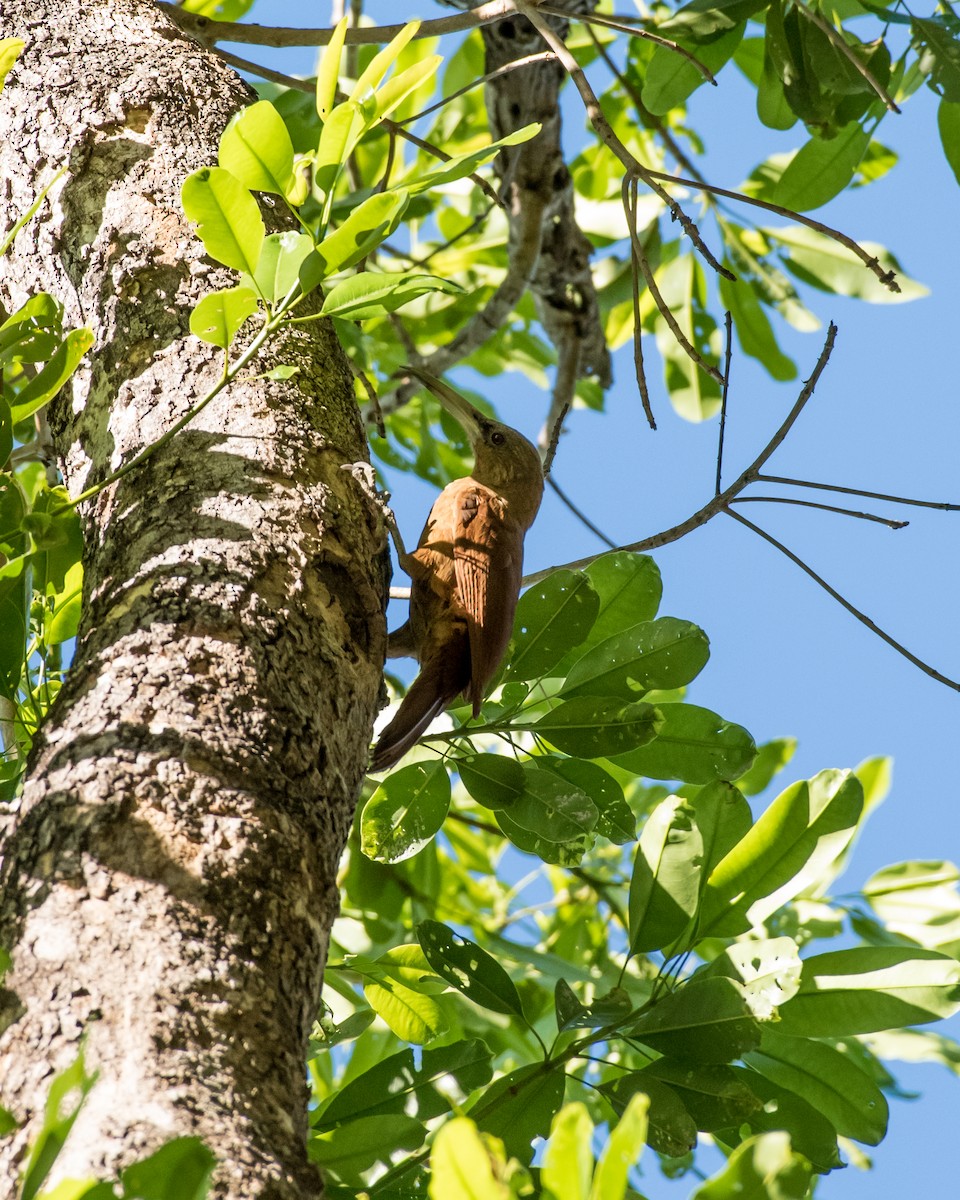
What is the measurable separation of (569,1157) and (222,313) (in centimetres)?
99

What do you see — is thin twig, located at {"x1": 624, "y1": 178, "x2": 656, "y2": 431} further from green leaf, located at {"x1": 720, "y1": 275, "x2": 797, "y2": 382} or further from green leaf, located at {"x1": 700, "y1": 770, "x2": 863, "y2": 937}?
green leaf, located at {"x1": 720, "y1": 275, "x2": 797, "y2": 382}

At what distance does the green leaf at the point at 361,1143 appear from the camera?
155cm

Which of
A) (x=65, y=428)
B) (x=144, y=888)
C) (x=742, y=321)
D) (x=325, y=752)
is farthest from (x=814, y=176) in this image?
(x=144, y=888)

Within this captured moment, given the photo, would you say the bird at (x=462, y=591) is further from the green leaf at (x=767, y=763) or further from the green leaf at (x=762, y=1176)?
the green leaf at (x=762, y=1176)

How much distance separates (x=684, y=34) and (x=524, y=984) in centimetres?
259

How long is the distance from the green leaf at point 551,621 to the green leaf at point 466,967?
1.59ft

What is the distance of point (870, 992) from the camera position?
1.74 m

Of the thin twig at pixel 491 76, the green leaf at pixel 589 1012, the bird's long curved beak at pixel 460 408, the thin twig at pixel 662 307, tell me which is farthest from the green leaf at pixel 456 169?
the bird's long curved beak at pixel 460 408

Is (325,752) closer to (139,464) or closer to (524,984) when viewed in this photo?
(139,464)

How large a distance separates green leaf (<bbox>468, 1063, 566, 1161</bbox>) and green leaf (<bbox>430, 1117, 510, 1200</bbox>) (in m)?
0.94

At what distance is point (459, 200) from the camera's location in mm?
4430

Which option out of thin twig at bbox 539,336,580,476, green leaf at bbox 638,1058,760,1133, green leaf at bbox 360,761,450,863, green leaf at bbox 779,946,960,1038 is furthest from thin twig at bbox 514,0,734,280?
thin twig at bbox 539,336,580,476

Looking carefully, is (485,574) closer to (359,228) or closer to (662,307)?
(662,307)

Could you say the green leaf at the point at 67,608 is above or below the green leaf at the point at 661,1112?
above
